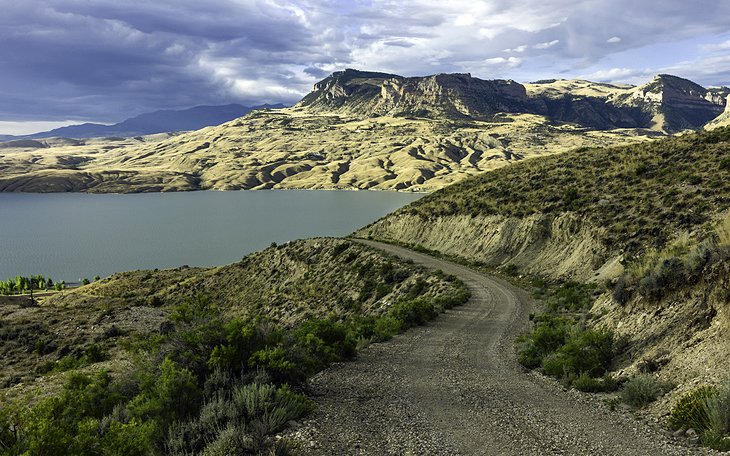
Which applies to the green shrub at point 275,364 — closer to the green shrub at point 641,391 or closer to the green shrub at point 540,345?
the green shrub at point 641,391

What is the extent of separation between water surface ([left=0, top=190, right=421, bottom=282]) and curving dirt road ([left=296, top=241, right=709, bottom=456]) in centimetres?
7775

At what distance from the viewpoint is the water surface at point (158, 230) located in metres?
92.8

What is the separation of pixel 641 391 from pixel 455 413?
4.16m

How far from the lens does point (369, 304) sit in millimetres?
34344

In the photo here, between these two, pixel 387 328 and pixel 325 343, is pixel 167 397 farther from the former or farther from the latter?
pixel 387 328

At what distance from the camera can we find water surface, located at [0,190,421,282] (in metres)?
92.8

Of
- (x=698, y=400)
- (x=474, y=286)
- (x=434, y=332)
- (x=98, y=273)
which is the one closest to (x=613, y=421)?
(x=698, y=400)

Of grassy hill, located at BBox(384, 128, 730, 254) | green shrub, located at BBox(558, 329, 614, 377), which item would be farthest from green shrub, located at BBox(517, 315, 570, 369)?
grassy hill, located at BBox(384, 128, 730, 254)

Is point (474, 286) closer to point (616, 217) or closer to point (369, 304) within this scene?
point (369, 304)

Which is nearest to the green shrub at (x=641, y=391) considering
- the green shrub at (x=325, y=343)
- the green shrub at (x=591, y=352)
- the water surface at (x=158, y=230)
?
the green shrub at (x=591, y=352)

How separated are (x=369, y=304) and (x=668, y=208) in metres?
22.5

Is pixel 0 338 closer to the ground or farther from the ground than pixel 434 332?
closer to the ground

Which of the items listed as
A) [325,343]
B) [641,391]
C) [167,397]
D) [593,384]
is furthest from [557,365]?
[167,397]

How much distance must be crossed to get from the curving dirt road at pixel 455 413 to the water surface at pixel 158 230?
77.8 meters
